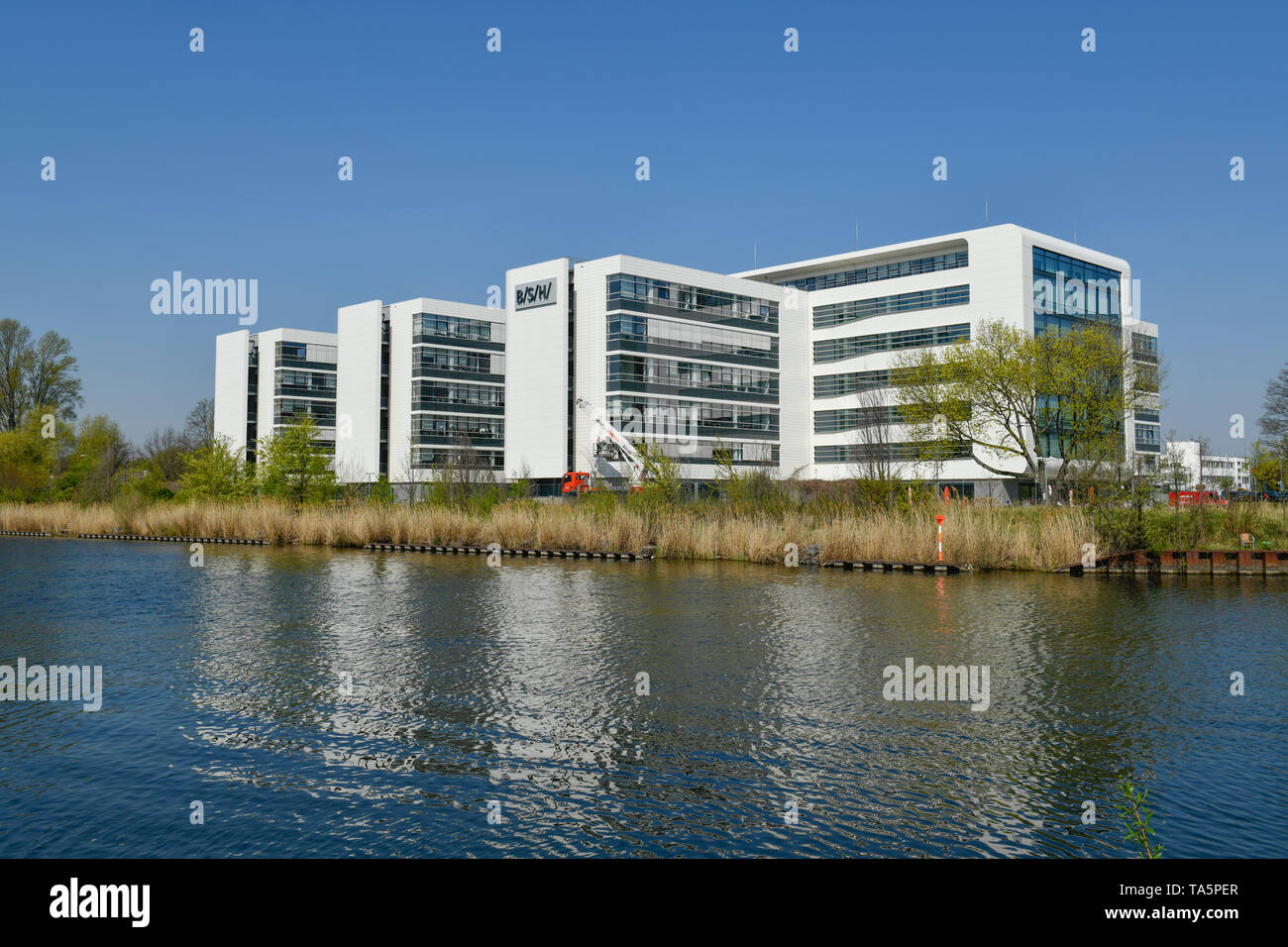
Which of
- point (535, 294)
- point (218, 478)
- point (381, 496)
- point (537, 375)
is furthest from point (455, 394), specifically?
point (381, 496)

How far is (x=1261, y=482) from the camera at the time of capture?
186 ft

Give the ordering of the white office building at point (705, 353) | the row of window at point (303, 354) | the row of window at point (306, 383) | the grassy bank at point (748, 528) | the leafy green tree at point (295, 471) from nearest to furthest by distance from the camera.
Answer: the grassy bank at point (748, 528) < the leafy green tree at point (295, 471) < the white office building at point (705, 353) < the row of window at point (306, 383) < the row of window at point (303, 354)

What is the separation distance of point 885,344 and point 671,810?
78985 mm

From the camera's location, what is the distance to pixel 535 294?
82.4 meters

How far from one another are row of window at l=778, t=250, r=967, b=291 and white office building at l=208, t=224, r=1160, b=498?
14cm

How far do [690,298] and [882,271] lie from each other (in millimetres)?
17134

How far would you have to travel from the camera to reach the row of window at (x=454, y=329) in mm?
92062

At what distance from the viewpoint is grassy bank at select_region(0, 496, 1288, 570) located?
2955cm

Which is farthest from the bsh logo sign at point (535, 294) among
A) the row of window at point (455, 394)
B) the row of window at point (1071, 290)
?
the row of window at point (1071, 290)

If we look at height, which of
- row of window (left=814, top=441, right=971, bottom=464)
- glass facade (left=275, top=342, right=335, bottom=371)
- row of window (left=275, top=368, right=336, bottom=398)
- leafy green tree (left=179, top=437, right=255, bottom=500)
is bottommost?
leafy green tree (left=179, top=437, right=255, bottom=500)

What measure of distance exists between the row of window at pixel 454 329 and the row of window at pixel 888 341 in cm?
3172

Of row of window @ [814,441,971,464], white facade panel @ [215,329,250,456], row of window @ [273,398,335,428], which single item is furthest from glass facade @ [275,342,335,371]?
row of window @ [814,441,971,464]

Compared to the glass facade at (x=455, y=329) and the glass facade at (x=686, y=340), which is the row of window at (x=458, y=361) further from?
the glass facade at (x=686, y=340)

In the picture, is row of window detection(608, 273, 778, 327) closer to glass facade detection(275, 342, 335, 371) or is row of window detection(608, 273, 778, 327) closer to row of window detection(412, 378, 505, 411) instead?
row of window detection(412, 378, 505, 411)
